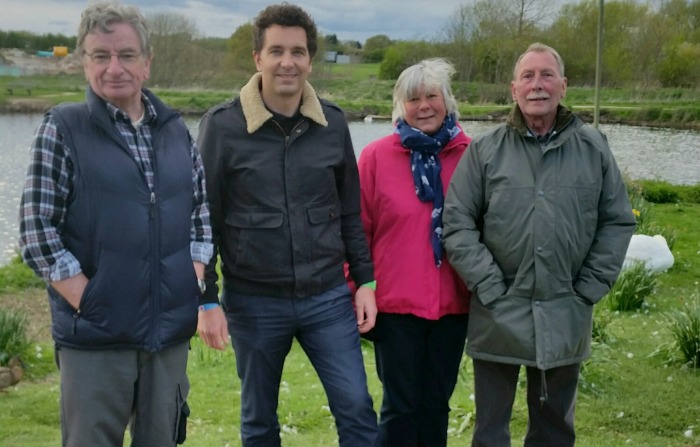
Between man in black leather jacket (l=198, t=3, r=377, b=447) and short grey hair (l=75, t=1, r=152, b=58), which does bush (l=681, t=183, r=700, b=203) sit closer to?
man in black leather jacket (l=198, t=3, r=377, b=447)

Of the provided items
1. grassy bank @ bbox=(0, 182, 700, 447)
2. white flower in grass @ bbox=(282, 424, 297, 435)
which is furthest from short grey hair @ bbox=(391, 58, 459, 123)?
white flower in grass @ bbox=(282, 424, 297, 435)

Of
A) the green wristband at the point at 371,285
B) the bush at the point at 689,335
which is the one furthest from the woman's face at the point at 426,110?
the bush at the point at 689,335

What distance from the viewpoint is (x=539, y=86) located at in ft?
10.4

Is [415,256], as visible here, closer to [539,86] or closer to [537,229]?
[537,229]

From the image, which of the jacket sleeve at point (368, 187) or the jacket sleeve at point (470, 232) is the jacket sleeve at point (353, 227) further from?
the jacket sleeve at point (470, 232)

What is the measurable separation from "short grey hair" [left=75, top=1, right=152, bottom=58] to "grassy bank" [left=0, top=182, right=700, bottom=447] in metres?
2.53

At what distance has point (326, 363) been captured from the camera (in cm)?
309

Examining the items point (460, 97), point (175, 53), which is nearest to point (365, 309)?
point (175, 53)

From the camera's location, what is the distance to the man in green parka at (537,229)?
312 cm

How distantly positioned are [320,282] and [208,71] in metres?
29.5

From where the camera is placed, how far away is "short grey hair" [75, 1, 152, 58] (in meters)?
2.51

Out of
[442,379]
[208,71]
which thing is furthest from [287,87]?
[208,71]

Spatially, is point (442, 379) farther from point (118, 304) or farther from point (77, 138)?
point (77, 138)

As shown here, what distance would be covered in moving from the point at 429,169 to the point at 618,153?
75.0ft
